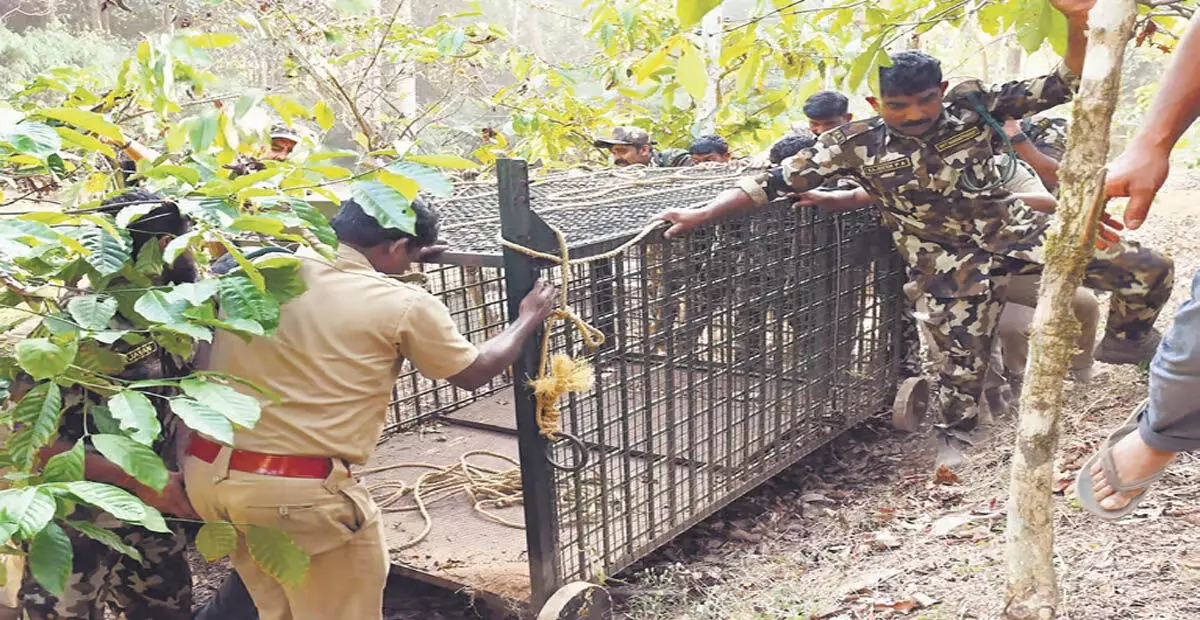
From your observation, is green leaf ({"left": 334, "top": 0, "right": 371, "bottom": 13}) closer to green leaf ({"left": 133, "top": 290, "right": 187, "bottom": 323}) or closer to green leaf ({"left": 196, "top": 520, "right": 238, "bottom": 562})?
green leaf ({"left": 133, "top": 290, "right": 187, "bottom": 323})

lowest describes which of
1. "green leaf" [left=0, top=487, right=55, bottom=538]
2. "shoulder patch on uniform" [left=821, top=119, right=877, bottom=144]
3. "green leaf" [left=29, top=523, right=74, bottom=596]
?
"green leaf" [left=29, top=523, right=74, bottom=596]

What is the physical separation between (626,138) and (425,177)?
5.28m

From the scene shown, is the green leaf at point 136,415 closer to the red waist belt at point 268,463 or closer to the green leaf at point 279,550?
the green leaf at point 279,550

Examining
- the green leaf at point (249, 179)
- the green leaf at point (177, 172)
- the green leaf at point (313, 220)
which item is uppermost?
the green leaf at point (177, 172)

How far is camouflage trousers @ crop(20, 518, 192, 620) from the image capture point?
2756mm

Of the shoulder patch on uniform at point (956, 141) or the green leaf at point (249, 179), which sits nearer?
the green leaf at point (249, 179)

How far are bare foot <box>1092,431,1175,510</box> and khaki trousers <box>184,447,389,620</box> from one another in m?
1.91

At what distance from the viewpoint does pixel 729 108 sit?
7223mm

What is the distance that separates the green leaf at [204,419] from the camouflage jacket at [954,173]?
2729 mm

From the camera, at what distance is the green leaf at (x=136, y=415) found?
1556 millimetres

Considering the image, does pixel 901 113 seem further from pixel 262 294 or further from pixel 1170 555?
pixel 262 294

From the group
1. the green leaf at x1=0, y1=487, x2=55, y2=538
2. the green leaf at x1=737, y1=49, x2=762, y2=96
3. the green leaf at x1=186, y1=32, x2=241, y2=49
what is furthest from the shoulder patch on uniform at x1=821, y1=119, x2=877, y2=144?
the green leaf at x1=0, y1=487, x2=55, y2=538

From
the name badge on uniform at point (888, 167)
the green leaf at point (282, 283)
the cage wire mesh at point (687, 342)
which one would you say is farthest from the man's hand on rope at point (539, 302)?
the name badge on uniform at point (888, 167)

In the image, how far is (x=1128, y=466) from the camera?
2.00m
